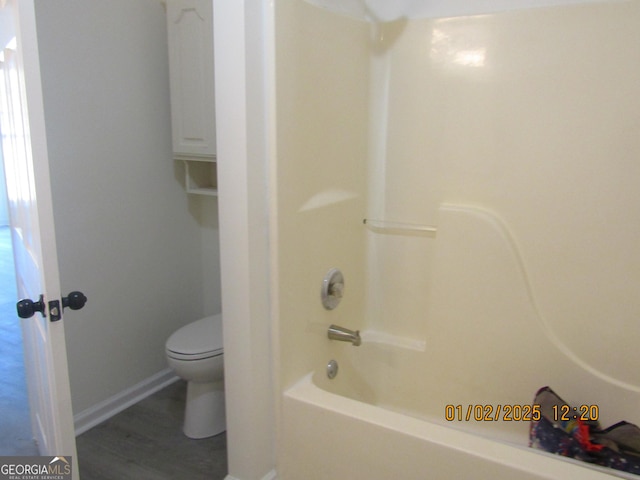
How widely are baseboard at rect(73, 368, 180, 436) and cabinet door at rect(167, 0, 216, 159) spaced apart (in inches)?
49.8

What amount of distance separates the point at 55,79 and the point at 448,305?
75.7 inches

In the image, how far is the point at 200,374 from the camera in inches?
85.3

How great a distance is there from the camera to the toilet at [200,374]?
2152 mm

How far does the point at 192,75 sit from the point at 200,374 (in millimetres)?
1444

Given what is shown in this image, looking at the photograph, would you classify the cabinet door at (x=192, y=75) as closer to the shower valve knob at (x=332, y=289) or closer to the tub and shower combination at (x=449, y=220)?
the tub and shower combination at (x=449, y=220)

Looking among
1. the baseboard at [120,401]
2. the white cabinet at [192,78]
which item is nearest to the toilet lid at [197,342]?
the baseboard at [120,401]

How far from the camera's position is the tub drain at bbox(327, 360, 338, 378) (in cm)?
179

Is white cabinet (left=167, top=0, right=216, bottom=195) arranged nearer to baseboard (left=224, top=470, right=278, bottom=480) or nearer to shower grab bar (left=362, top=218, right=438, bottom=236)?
shower grab bar (left=362, top=218, right=438, bottom=236)

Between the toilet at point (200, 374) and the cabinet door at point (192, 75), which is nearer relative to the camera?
the toilet at point (200, 374)

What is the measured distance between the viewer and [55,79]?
6.68 feet

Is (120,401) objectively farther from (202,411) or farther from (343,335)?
(343,335)

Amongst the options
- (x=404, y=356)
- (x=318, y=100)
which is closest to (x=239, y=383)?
(x=404, y=356)

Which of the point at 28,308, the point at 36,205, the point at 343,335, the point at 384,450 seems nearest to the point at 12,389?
the point at 28,308

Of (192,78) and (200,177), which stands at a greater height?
(192,78)
